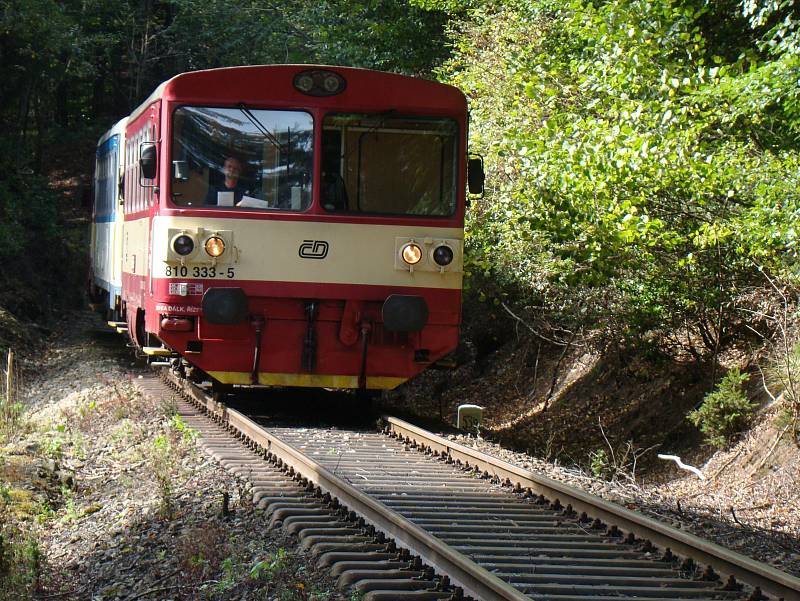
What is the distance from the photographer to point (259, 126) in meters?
10.3

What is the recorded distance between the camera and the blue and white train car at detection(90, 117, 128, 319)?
48.7 ft

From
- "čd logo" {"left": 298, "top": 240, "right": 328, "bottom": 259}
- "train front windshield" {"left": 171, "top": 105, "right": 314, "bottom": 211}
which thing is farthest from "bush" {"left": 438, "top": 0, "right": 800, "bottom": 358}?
"train front windshield" {"left": 171, "top": 105, "right": 314, "bottom": 211}

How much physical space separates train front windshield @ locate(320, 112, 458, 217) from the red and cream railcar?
0.01 metres

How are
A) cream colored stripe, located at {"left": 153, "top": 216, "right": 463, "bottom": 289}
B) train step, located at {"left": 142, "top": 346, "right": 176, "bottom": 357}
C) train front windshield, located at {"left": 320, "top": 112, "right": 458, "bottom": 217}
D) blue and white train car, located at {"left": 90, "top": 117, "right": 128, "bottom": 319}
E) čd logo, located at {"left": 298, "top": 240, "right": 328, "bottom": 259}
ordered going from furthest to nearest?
blue and white train car, located at {"left": 90, "top": 117, "right": 128, "bottom": 319}
train step, located at {"left": 142, "top": 346, "right": 176, "bottom": 357}
train front windshield, located at {"left": 320, "top": 112, "right": 458, "bottom": 217}
čd logo, located at {"left": 298, "top": 240, "right": 328, "bottom": 259}
cream colored stripe, located at {"left": 153, "top": 216, "right": 463, "bottom": 289}

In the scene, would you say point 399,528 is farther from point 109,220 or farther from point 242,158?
point 109,220

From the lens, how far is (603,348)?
14.9 meters

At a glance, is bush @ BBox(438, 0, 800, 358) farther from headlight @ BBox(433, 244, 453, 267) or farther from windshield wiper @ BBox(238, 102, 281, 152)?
windshield wiper @ BBox(238, 102, 281, 152)

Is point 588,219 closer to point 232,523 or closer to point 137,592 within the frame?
point 232,523

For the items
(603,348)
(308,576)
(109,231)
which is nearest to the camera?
(308,576)

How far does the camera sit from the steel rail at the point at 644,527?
5.32 metres

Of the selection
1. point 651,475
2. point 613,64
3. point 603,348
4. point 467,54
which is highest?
point 467,54

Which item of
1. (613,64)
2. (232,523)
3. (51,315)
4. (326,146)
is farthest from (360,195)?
(51,315)

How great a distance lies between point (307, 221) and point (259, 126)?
97 centimetres

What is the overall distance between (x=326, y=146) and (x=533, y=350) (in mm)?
8608
